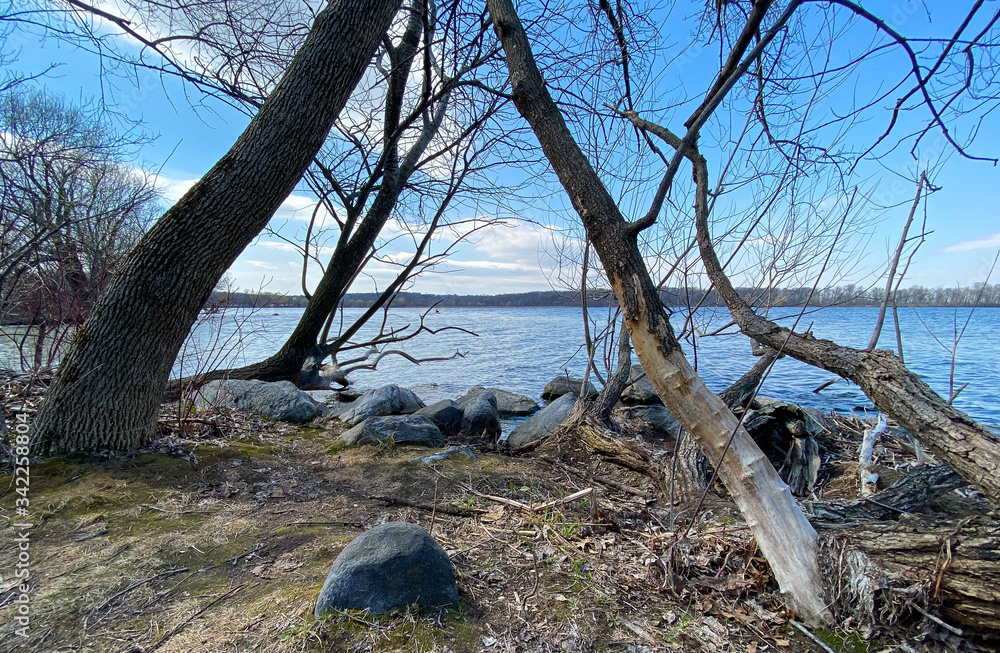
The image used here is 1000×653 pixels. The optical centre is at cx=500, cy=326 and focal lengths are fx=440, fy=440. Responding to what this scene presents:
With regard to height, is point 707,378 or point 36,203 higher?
point 36,203

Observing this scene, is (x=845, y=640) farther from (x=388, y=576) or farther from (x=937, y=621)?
(x=388, y=576)

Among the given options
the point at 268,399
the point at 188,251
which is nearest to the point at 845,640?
the point at 188,251

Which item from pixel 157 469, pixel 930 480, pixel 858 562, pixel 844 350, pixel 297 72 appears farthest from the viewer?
pixel 297 72

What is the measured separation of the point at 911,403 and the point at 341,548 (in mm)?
2628

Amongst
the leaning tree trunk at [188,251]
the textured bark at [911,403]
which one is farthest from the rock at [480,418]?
the textured bark at [911,403]

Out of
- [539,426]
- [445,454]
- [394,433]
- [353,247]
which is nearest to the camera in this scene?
[445,454]

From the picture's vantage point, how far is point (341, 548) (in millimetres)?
2291

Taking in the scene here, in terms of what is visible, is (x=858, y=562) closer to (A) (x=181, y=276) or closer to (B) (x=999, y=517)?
(B) (x=999, y=517)

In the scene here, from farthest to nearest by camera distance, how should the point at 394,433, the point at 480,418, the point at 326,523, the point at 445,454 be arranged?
the point at 480,418 → the point at 394,433 → the point at 445,454 → the point at 326,523

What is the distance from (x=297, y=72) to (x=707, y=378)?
404 inches

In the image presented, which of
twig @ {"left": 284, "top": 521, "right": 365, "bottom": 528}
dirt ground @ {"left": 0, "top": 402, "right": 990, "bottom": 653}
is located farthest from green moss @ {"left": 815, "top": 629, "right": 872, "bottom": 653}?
twig @ {"left": 284, "top": 521, "right": 365, "bottom": 528}

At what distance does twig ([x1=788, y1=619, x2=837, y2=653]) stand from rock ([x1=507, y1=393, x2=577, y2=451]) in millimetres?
3106

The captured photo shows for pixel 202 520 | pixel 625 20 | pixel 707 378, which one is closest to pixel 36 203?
pixel 202 520

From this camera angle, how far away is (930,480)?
2.49m
